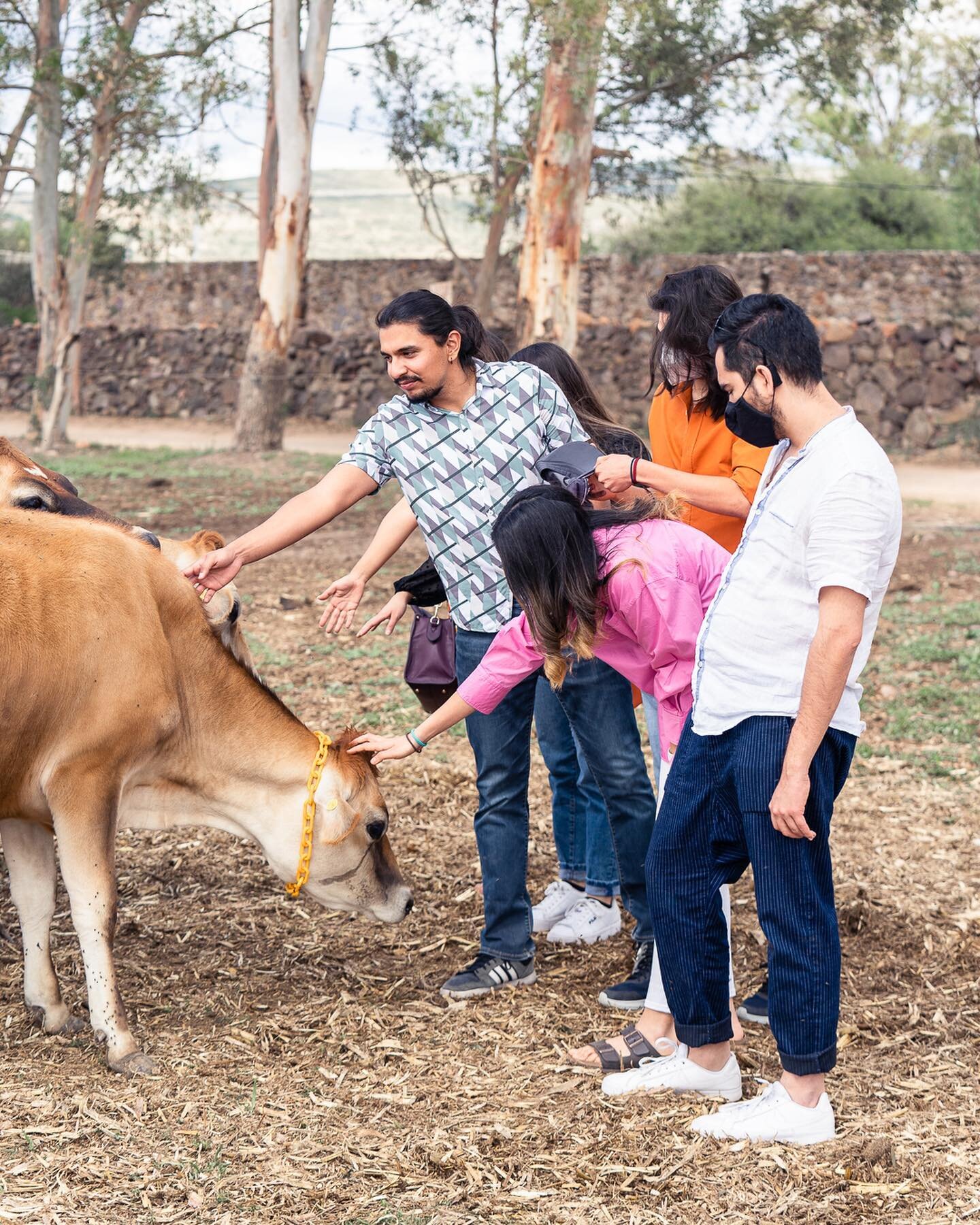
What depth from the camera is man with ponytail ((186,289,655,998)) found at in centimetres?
399

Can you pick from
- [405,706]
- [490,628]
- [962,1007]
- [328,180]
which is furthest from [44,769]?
[328,180]

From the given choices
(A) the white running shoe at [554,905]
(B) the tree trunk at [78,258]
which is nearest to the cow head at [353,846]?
(A) the white running shoe at [554,905]

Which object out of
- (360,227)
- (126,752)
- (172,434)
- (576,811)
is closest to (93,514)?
(126,752)

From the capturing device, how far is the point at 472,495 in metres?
4.05

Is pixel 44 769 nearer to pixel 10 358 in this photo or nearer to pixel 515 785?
pixel 515 785

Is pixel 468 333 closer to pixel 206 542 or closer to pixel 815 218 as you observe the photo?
pixel 206 542

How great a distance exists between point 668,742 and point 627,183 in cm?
2228

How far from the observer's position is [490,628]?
4.13m

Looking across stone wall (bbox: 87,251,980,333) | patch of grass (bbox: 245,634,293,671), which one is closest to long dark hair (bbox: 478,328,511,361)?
patch of grass (bbox: 245,634,293,671)

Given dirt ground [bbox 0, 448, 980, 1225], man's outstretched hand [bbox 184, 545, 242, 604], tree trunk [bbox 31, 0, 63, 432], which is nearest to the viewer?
dirt ground [bbox 0, 448, 980, 1225]

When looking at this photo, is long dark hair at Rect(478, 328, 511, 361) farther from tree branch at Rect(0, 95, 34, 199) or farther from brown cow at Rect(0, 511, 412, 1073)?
tree branch at Rect(0, 95, 34, 199)

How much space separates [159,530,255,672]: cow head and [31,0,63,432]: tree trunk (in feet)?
52.4

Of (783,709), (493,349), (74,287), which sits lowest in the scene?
(783,709)

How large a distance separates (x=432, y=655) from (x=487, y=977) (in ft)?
3.32
